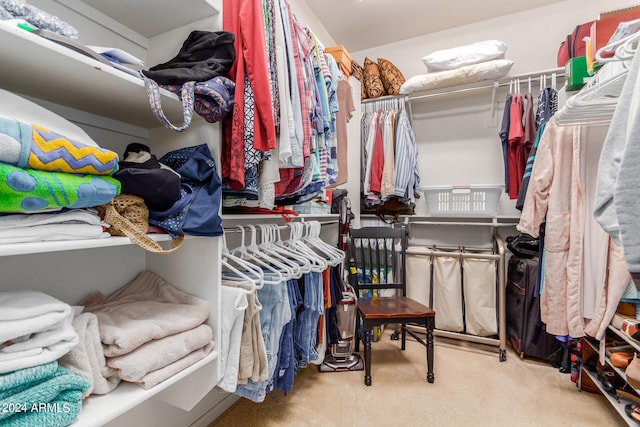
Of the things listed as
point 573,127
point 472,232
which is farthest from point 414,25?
point 472,232

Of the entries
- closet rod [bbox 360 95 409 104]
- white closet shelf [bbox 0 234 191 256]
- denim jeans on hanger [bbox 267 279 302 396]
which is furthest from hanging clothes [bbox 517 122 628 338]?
white closet shelf [bbox 0 234 191 256]

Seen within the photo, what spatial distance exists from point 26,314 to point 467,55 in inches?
119

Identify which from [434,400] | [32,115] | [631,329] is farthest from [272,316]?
[631,329]

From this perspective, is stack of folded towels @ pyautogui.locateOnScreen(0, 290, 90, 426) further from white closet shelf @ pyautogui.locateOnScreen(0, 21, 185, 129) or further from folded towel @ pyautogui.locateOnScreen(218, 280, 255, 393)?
white closet shelf @ pyautogui.locateOnScreen(0, 21, 185, 129)

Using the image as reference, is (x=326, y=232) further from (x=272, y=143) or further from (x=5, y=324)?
(x=5, y=324)

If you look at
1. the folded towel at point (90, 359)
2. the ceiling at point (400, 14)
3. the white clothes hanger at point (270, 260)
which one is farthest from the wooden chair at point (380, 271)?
the ceiling at point (400, 14)

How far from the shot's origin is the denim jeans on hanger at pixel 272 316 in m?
1.27

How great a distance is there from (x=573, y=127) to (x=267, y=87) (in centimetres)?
179

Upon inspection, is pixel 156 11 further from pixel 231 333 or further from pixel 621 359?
pixel 621 359

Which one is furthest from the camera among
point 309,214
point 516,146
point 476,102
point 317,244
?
point 476,102

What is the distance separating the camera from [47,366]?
0.61 metres

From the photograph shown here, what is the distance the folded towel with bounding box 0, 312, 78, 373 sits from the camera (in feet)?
1.85

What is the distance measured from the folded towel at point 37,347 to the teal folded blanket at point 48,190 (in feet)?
0.86

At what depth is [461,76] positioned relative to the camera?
2.50m
